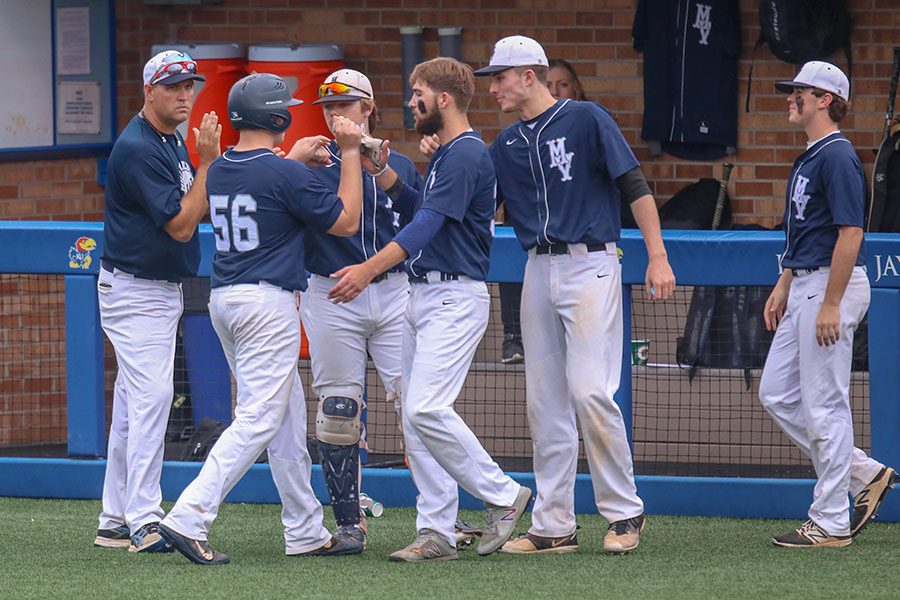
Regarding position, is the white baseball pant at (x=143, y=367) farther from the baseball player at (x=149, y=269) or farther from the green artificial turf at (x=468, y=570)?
the green artificial turf at (x=468, y=570)

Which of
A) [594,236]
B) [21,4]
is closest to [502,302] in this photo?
[594,236]

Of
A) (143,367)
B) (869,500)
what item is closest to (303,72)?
(143,367)

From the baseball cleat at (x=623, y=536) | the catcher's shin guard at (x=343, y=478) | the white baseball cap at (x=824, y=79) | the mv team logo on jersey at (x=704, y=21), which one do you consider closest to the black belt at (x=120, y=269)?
the catcher's shin guard at (x=343, y=478)

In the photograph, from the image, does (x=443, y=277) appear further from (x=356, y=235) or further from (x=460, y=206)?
(x=356, y=235)

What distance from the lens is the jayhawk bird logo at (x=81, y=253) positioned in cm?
650

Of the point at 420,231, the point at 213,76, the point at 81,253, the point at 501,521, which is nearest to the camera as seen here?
the point at 420,231

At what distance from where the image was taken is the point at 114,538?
18.8ft

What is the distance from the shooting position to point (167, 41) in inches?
352

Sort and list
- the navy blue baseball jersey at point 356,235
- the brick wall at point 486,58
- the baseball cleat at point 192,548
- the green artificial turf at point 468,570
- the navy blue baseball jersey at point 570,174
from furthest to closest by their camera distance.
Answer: the brick wall at point 486,58
the navy blue baseball jersey at point 356,235
the navy blue baseball jersey at point 570,174
the baseball cleat at point 192,548
the green artificial turf at point 468,570

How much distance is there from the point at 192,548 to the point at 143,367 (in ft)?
2.46

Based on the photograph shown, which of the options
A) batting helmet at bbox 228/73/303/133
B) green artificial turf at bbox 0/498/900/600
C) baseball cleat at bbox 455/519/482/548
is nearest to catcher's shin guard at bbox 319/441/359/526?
green artificial turf at bbox 0/498/900/600

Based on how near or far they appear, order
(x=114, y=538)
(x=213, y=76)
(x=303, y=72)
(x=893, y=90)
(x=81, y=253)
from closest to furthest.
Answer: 1. (x=114, y=538)
2. (x=81, y=253)
3. (x=893, y=90)
4. (x=303, y=72)
5. (x=213, y=76)

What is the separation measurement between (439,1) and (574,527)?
392cm

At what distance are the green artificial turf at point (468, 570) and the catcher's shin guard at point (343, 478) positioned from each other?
18 centimetres
